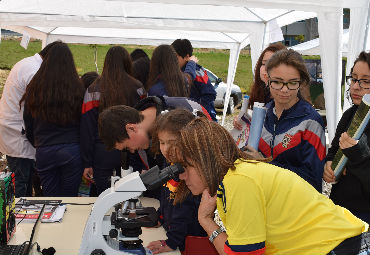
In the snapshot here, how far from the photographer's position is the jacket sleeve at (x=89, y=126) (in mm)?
2594

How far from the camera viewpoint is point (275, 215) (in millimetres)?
1123

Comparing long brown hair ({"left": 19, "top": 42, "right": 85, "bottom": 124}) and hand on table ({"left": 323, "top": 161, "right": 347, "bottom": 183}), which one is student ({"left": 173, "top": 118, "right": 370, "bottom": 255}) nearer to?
hand on table ({"left": 323, "top": 161, "right": 347, "bottom": 183})

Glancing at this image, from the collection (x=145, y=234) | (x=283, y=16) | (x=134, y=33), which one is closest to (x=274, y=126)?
(x=145, y=234)

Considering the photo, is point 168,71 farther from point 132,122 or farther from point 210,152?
point 210,152

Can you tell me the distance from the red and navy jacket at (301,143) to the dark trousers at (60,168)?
1.33 m

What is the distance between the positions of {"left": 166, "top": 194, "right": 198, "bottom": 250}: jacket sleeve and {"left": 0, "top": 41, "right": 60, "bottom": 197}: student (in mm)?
1622

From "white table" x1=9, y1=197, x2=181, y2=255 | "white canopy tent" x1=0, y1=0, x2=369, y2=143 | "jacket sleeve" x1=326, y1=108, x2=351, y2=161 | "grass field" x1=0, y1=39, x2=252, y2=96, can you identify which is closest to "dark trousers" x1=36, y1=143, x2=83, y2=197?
"white table" x1=9, y1=197, x2=181, y2=255

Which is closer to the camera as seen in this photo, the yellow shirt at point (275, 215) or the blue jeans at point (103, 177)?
the yellow shirt at point (275, 215)

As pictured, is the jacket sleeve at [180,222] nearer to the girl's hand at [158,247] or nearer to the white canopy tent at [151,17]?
the girl's hand at [158,247]

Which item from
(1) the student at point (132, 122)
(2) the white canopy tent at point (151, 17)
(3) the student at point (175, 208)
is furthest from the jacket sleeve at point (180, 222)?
(2) the white canopy tent at point (151, 17)

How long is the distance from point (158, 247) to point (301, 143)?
0.75m

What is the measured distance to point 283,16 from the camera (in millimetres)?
4484

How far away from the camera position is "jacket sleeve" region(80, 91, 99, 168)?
2.59 metres

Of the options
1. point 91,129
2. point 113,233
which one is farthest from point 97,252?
point 91,129
